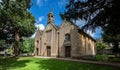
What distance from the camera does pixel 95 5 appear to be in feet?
37.6

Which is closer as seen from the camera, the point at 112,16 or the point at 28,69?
the point at 112,16

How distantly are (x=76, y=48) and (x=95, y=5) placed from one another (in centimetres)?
1661

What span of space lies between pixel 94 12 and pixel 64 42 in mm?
18870

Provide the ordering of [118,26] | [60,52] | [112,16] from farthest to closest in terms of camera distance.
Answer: [60,52] → [118,26] → [112,16]

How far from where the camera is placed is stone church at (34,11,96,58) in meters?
27.3

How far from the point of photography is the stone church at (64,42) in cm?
2733

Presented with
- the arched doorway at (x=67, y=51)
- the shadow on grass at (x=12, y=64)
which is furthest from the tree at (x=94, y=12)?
the arched doorway at (x=67, y=51)

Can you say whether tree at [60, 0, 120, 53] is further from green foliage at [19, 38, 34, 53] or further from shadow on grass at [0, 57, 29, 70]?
green foliage at [19, 38, 34, 53]

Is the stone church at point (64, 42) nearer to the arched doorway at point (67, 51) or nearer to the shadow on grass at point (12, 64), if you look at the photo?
the arched doorway at point (67, 51)

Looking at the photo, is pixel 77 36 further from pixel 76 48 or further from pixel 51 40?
pixel 51 40

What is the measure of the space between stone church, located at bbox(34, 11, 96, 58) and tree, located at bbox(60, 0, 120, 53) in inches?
442

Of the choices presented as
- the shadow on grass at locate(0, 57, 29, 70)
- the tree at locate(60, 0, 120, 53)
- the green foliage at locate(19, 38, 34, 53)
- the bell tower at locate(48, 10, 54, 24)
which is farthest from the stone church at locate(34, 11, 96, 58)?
the green foliage at locate(19, 38, 34, 53)

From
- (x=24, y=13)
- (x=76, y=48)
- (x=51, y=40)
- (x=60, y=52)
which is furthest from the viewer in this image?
(x=51, y=40)

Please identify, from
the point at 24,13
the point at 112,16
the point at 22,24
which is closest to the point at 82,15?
the point at 112,16
